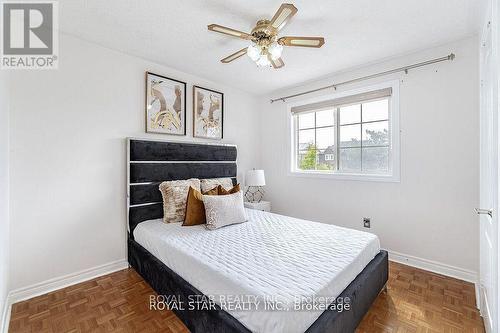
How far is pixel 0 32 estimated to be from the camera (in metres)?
1.80

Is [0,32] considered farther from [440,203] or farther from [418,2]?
[440,203]

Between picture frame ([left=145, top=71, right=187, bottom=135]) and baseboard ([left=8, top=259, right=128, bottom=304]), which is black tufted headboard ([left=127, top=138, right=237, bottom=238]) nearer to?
picture frame ([left=145, top=71, right=187, bottom=135])

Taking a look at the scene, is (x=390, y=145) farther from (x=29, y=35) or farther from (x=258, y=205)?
(x=29, y=35)

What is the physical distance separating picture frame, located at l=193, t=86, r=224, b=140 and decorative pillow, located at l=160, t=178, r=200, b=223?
926 mm

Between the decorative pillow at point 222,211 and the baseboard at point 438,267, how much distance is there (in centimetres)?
194

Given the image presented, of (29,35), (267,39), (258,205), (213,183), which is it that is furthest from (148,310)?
(29,35)

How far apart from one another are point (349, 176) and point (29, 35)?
3.81 metres

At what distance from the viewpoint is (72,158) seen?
2.31 metres

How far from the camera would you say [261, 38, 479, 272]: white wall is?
2355 mm

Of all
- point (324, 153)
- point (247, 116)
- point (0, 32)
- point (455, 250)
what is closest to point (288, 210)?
point (324, 153)

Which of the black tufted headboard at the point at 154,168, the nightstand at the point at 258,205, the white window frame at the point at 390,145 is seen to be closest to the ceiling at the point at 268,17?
the white window frame at the point at 390,145

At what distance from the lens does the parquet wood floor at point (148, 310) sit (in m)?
1.69

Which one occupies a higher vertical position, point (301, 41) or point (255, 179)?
point (301, 41)

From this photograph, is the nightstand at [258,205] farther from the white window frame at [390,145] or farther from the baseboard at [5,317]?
the baseboard at [5,317]
